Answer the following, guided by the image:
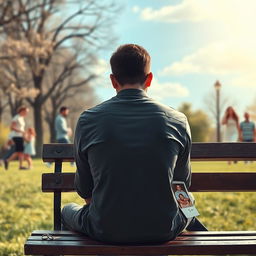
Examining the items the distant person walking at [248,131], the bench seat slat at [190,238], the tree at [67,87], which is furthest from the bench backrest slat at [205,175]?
the tree at [67,87]

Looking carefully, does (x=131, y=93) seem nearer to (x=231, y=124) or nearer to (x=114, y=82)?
(x=114, y=82)

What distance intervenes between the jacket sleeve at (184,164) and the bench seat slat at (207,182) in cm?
60

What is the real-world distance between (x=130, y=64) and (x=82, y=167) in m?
0.62

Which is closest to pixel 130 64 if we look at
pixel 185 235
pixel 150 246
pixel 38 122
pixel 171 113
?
pixel 171 113

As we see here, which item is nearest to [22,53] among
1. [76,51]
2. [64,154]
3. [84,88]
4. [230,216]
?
[76,51]

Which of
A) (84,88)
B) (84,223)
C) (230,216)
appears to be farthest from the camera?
(84,88)

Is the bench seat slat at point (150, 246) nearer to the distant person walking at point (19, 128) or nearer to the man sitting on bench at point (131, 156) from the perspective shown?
the man sitting on bench at point (131, 156)

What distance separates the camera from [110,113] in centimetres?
271

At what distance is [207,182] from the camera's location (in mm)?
3545

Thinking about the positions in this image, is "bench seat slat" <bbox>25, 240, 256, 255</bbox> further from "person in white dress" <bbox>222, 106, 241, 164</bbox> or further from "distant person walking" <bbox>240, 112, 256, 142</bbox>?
"distant person walking" <bbox>240, 112, 256, 142</bbox>

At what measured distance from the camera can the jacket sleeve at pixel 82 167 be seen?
2785 millimetres

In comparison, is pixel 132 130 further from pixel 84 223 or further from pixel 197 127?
pixel 197 127

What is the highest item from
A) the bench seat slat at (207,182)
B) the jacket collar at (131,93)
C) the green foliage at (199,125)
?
the jacket collar at (131,93)

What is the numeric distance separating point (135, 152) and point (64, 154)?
101 centimetres
